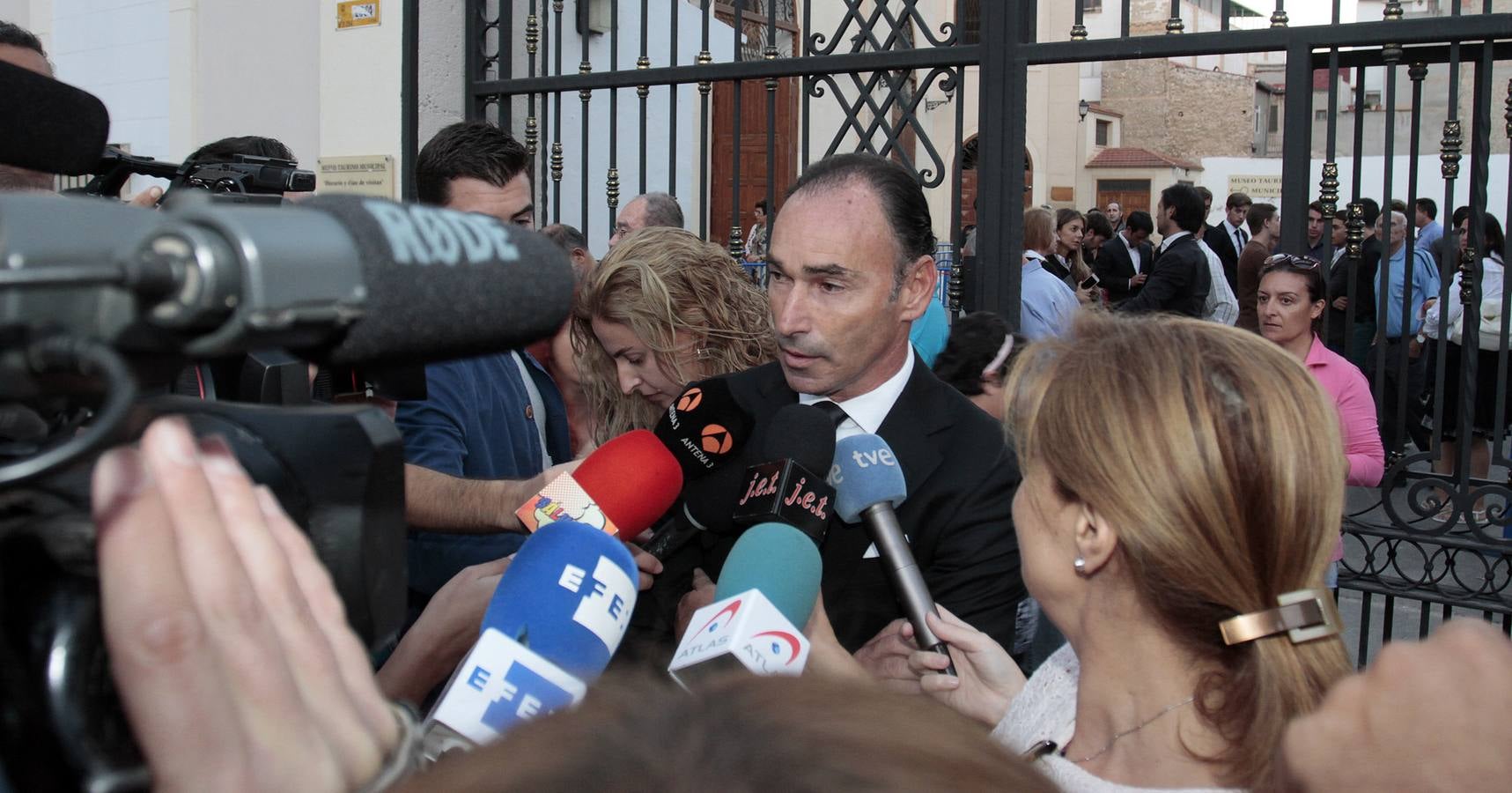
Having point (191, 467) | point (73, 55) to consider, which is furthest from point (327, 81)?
point (191, 467)

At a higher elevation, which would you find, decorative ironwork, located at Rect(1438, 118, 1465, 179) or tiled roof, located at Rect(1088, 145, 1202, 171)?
tiled roof, located at Rect(1088, 145, 1202, 171)

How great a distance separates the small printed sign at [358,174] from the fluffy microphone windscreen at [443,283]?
4579mm

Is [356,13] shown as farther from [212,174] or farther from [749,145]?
[749,145]

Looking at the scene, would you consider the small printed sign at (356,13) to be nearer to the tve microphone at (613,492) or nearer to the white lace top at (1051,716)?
the tve microphone at (613,492)

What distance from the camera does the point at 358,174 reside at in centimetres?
537

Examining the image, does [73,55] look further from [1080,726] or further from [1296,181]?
[1080,726]

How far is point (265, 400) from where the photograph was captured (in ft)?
5.60

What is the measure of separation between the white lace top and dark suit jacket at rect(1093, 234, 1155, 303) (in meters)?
9.44

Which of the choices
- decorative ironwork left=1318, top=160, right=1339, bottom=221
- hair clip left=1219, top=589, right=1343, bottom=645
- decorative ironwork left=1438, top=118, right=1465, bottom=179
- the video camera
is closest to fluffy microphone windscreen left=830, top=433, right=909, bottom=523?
hair clip left=1219, top=589, right=1343, bottom=645

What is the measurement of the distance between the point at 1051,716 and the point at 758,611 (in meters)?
0.50

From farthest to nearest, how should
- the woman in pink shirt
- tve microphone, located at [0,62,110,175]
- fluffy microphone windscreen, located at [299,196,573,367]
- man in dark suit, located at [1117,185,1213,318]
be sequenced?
man in dark suit, located at [1117,185,1213,318], the woman in pink shirt, tve microphone, located at [0,62,110,175], fluffy microphone windscreen, located at [299,196,573,367]

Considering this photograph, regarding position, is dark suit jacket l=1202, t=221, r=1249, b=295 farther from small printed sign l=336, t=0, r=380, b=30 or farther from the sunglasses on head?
small printed sign l=336, t=0, r=380, b=30

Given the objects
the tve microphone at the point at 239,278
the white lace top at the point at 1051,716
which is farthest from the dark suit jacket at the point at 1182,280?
the tve microphone at the point at 239,278

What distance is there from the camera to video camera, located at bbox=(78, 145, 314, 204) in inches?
84.7
